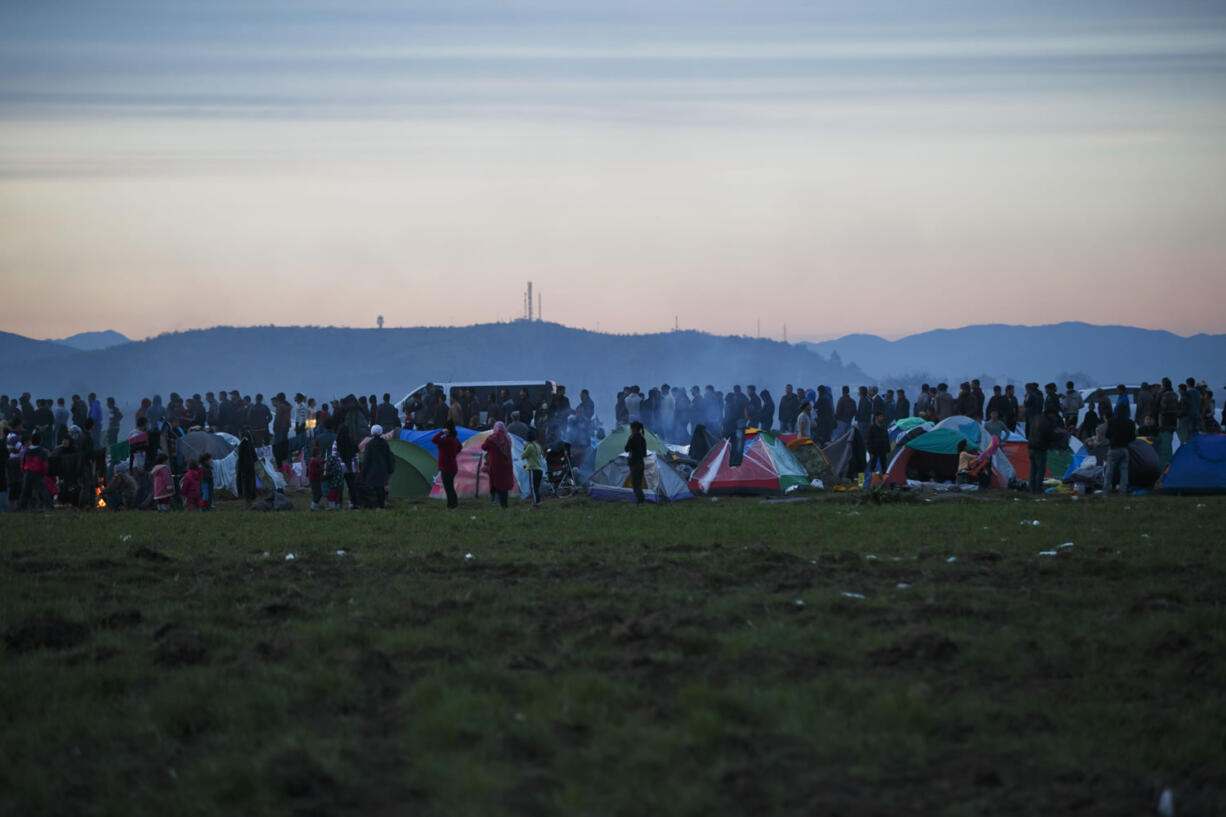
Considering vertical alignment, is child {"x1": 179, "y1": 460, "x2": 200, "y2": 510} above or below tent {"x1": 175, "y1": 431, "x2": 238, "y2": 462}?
below

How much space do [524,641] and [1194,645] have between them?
14.7ft

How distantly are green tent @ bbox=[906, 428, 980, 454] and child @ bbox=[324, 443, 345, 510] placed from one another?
37.4ft

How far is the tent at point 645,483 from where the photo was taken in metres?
20.5

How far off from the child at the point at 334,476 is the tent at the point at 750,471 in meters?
6.55

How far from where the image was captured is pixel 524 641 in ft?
26.4

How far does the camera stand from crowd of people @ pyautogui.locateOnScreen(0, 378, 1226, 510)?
2027cm

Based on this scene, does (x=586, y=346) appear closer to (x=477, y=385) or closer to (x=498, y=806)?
(x=477, y=385)

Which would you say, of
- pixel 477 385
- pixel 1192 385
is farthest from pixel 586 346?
pixel 1192 385

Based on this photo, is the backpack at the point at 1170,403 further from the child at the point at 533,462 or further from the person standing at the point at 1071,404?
the child at the point at 533,462

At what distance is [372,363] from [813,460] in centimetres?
8904

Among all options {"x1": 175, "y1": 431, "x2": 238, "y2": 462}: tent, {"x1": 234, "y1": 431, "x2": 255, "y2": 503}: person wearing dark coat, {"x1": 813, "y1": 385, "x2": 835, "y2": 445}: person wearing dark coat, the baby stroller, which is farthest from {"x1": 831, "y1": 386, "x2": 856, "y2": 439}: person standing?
{"x1": 175, "y1": 431, "x2": 238, "y2": 462}: tent

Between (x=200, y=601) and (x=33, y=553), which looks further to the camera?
(x=33, y=553)

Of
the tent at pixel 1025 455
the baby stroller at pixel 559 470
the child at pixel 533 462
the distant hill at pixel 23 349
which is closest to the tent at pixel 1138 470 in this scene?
the tent at pixel 1025 455

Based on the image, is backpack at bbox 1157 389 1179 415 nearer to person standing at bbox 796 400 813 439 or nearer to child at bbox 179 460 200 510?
person standing at bbox 796 400 813 439
